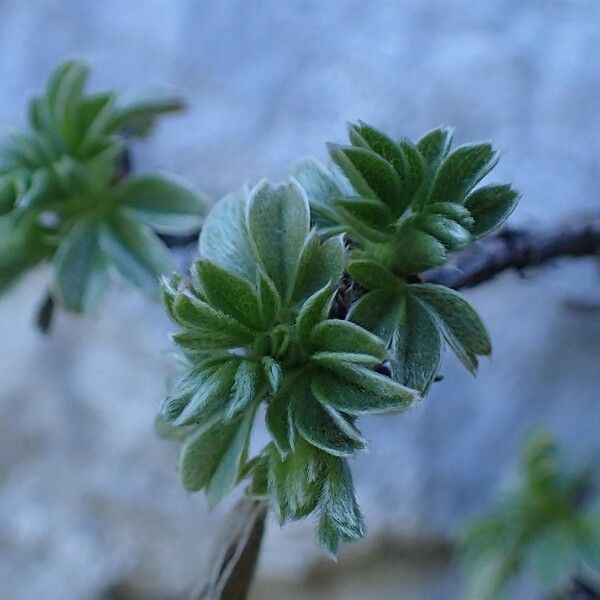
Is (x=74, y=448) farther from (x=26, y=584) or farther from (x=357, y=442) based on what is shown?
(x=357, y=442)

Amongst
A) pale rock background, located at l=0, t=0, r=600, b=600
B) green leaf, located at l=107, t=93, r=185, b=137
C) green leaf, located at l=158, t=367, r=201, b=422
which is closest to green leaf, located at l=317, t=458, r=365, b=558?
green leaf, located at l=158, t=367, r=201, b=422

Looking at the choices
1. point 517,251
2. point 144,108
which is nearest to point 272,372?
point 517,251

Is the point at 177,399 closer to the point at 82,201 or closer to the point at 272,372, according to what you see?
the point at 272,372

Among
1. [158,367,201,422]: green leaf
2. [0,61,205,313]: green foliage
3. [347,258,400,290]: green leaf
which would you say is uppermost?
[347,258,400,290]: green leaf

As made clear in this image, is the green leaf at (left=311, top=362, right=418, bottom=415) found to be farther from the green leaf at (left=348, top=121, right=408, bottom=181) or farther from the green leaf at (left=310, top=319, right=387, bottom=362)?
the green leaf at (left=348, top=121, right=408, bottom=181)

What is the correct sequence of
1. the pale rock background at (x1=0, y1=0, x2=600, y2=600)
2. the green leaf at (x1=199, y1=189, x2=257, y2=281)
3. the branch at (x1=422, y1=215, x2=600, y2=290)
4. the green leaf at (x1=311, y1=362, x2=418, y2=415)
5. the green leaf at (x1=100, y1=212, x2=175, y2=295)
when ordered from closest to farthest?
the green leaf at (x1=311, y1=362, x2=418, y2=415) < the green leaf at (x1=199, y1=189, x2=257, y2=281) < the branch at (x1=422, y1=215, x2=600, y2=290) < the green leaf at (x1=100, y1=212, x2=175, y2=295) < the pale rock background at (x1=0, y1=0, x2=600, y2=600)

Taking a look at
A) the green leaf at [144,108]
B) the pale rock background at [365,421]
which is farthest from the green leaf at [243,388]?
the pale rock background at [365,421]

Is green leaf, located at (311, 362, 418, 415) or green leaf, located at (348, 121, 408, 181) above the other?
green leaf, located at (348, 121, 408, 181)
